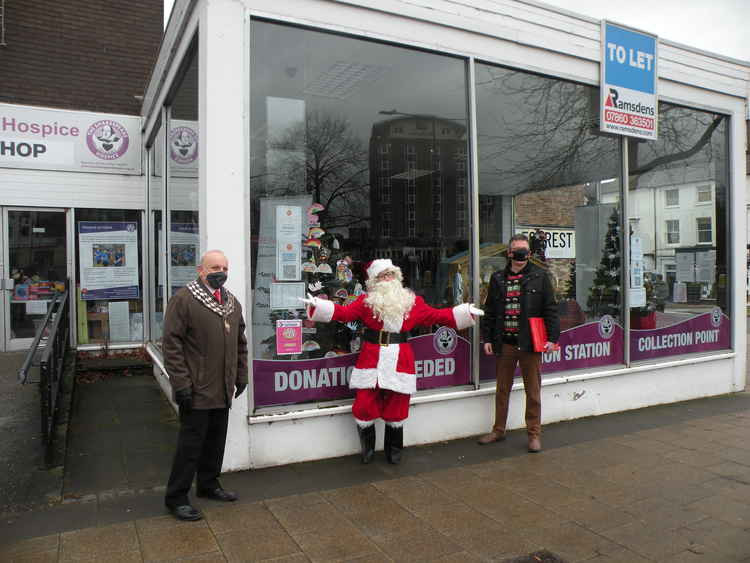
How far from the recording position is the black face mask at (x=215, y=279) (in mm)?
3957

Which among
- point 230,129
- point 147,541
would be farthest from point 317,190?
point 147,541

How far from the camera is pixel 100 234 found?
30.9ft

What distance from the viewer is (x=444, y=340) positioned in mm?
5770

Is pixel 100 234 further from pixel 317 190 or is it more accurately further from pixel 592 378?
pixel 592 378

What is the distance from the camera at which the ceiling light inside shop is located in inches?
225

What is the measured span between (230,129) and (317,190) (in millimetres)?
1121

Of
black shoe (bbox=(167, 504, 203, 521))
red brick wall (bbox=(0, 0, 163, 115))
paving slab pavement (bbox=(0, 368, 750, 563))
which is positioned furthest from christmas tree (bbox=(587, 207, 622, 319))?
red brick wall (bbox=(0, 0, 163, 115))

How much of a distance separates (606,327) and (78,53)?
8991 mm

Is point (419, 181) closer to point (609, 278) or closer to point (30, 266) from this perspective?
point (609, 278)

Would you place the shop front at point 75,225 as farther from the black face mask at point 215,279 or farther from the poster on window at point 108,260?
the black face mask at point 215,279

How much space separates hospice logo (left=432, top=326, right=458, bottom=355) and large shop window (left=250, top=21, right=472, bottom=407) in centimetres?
2

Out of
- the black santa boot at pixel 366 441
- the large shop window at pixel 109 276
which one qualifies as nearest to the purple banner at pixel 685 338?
the black santa boot at pixel 366 441

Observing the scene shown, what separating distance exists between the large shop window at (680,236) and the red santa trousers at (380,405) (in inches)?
137

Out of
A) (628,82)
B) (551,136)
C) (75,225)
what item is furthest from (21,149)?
(628,82)
